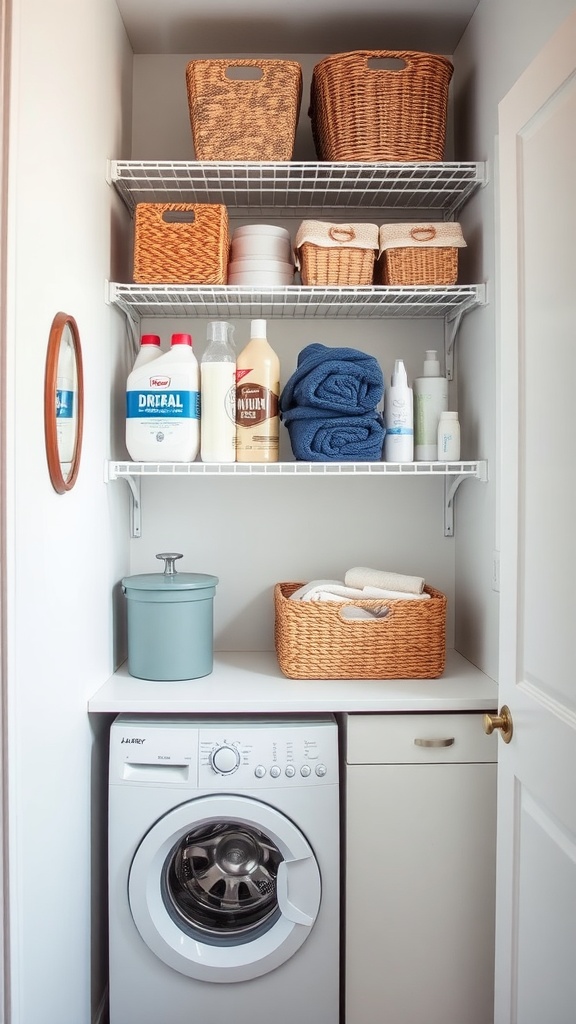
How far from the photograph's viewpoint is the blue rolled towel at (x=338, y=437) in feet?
6.27

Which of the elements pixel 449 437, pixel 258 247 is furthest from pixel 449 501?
pixel 258 247

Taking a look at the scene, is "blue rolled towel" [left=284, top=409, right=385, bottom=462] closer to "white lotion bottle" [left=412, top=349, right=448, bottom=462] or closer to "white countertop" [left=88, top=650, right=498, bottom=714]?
"white lotion bottle" [left=412, top=349, right=448, bottom=462]

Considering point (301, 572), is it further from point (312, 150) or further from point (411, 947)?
→ point (312, 150)

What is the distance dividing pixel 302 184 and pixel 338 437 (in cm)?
69

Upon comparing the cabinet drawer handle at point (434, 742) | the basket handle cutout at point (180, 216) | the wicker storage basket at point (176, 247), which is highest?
the basket handle cutout at point (180, 216)

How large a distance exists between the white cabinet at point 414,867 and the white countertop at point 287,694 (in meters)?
0.06

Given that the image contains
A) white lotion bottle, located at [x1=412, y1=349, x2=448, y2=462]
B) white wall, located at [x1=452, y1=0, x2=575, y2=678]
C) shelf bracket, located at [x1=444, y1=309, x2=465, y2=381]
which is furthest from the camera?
shelf bracket, located at [x1=444, y1=309, x2=465, y2=381]

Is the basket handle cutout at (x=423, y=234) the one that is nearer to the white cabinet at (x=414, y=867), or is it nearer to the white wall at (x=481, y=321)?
the white wall at (x=481, y=321)

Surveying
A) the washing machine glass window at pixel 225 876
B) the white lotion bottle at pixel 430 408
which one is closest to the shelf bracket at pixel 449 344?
the white lotion bottle at pixel 430 408

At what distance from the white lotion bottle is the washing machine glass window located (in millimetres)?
1045

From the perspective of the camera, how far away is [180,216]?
82.3 inches

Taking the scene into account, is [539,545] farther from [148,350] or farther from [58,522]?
[148,350]

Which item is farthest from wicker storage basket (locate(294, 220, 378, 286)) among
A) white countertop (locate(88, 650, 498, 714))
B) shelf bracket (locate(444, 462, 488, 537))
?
white countertop (locate(88, 650, 498, 714))

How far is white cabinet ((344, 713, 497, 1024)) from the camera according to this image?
1.73 m
